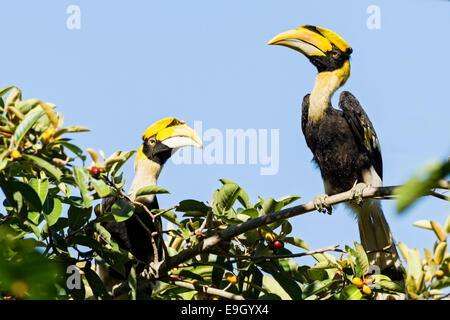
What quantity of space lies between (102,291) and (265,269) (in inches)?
43.5

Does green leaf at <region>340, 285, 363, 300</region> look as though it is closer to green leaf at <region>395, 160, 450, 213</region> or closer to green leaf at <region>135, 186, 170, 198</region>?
green leaf at <region>135, 186, 170, 198</region>

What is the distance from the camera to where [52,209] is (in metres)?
3.33

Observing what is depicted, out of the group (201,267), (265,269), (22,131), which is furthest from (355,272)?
(22,131)

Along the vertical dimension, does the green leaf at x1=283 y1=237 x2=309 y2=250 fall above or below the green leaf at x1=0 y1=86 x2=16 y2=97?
below

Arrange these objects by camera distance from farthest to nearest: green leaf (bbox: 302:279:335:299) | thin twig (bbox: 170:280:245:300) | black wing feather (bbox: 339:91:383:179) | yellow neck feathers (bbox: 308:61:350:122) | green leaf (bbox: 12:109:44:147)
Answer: yellow neck feathers (bbox: 308:61:350:122)
black wing feather (bbox: 339:91:383:179)
green leaf (bbox: 302:279:335:299)
thin twig (bbox: 170:280:245:300)
green leaf (bbox: 12:109:44:147)

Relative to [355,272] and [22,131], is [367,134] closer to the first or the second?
[355,272]

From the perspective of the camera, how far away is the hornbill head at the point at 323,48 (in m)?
5.50

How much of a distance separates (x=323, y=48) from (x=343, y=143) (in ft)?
3.50

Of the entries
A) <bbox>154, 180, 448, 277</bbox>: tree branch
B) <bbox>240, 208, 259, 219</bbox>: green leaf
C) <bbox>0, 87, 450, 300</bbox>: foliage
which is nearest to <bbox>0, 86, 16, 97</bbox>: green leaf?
<bbox>0, 87, 450, 300</bbox>: foliage

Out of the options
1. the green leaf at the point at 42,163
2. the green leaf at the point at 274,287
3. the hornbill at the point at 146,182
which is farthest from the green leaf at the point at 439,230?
the hornbill at the point at 146,182

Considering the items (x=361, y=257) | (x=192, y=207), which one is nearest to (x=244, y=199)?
(x=192, y=207)

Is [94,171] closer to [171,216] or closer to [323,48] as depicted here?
[171,216]

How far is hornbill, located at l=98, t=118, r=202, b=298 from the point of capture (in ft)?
16.5

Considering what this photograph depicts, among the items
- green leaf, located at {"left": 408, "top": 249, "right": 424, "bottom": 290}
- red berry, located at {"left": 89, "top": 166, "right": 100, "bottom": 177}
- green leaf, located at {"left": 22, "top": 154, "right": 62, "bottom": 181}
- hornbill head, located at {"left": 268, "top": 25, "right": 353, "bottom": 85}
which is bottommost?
green leaf, located at {"left": 408, "top": 249, "right": 424, "bottom": 290}
